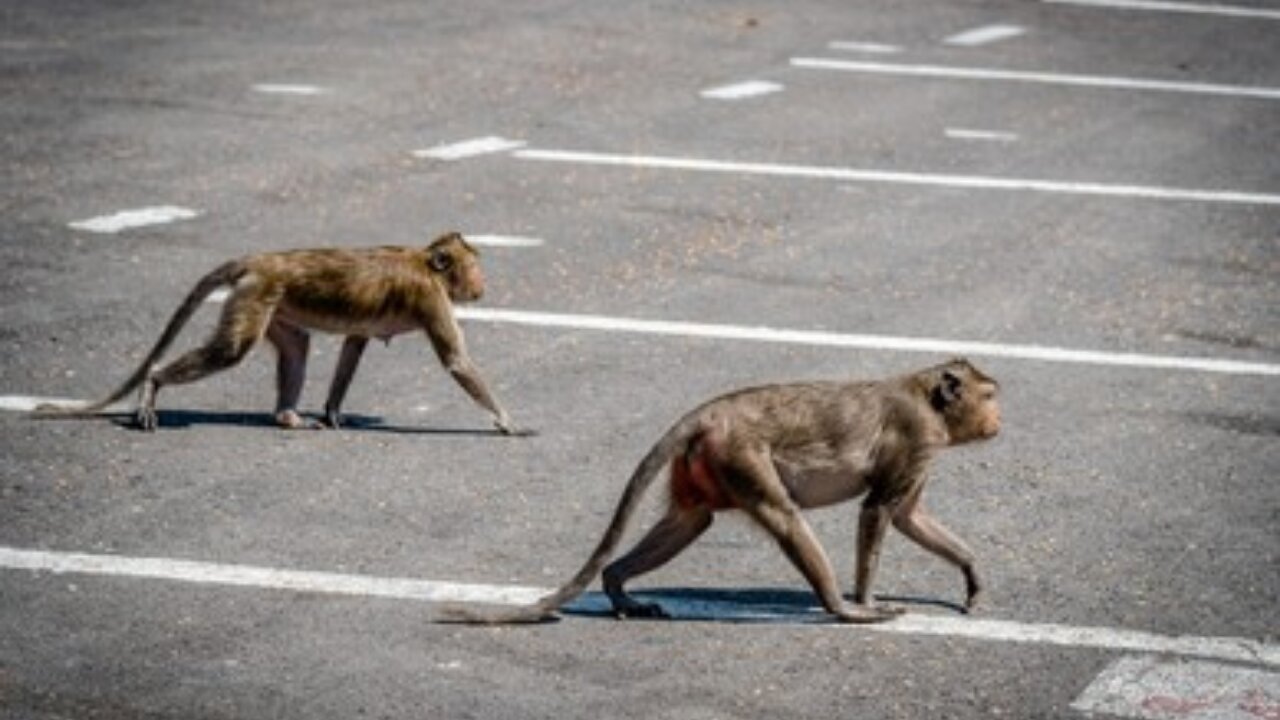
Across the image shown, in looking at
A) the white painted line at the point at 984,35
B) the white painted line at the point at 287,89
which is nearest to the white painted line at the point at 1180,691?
the white painted line at the point at 287,89

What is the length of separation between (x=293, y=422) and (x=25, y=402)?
1.20 metres

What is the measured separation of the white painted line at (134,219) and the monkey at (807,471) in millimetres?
7345

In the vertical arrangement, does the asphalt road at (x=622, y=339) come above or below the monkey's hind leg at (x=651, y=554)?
below

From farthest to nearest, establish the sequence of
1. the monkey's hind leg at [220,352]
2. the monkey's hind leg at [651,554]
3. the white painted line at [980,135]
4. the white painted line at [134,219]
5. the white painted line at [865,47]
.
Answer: the white painted line at [865,47] < the white painted line at [980,135] < the white painted line at [134,219] < the monkey's hind leg at [220,352] < the monkey's hind leg at [651,554]

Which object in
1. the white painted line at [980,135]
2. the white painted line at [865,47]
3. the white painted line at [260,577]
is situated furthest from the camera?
the white painted line at [865,47]

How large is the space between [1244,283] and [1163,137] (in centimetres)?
585

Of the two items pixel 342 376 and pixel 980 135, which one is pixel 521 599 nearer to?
pixel 342 376

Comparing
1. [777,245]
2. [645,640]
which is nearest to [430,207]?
[777,245]

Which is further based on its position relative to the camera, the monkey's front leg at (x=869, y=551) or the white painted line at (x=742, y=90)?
the white painted line at (x=742, y=90)

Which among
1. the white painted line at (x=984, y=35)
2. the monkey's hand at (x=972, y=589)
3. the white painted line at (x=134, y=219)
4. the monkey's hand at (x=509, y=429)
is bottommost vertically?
the white painted line at (x=984, y=35)

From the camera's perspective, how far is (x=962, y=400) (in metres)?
10.0

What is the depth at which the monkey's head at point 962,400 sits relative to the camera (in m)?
9.99

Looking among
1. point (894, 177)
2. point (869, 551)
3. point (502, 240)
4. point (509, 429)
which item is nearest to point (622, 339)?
point (509, 429)

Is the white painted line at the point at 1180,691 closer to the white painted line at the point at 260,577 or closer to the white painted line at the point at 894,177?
the white painted line at the point at 260,577
